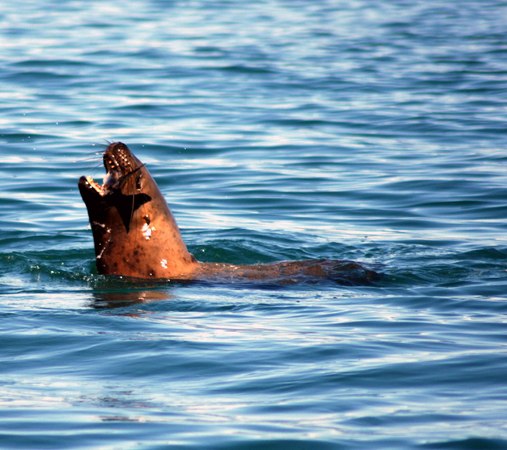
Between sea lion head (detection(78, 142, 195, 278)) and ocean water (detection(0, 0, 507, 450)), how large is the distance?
19 centimetres

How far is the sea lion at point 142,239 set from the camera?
798 cm

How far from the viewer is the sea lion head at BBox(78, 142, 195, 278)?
7.97 metres

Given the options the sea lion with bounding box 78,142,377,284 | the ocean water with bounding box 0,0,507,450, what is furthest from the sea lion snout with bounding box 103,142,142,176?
the ocean water with bounding box 0,0,507,450

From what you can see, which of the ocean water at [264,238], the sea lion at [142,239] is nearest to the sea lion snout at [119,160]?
the sea lion at [142,239]

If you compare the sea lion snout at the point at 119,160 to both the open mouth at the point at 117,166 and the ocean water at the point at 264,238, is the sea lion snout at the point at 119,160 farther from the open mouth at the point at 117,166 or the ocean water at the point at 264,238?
the ocean water at the point at 264,238

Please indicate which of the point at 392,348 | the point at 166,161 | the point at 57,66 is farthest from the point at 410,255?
the point at 57,66

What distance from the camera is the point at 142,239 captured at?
27.1 ft

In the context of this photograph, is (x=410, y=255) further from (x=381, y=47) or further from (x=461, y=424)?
(x=381, y=47)

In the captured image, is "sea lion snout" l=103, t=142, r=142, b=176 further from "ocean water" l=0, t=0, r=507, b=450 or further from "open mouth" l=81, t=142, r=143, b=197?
"ocean water" l=0, t=0, r=507, b=450

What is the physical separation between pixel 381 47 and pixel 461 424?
17.9 m

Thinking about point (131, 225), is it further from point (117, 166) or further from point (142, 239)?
point (117, 166)

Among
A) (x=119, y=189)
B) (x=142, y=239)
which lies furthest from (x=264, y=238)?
(x=119, y=189)

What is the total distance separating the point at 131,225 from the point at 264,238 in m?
2.23

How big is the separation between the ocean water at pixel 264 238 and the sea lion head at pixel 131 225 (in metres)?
0.19
